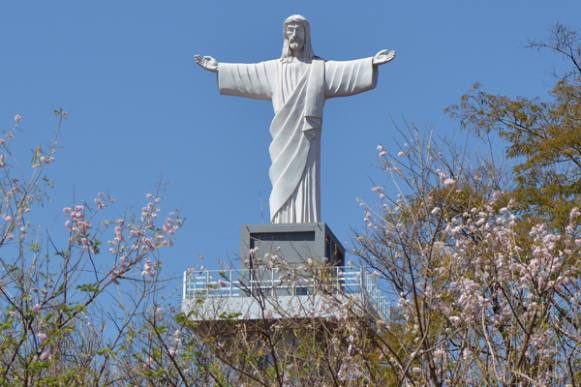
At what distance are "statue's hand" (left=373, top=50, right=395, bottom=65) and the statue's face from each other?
3.82 feet

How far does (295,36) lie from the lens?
1791 centimetres

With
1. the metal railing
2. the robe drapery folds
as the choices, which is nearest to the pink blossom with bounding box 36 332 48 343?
the metal railing

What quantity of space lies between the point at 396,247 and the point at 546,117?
4.68 metres

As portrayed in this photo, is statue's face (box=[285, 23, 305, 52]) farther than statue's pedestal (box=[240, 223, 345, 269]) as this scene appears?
Yes

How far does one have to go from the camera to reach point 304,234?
55.1 feet

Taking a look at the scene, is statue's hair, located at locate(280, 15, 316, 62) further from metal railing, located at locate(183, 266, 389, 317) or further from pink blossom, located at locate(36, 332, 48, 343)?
pink blossom, located at locate(36, 332, 48, 343)

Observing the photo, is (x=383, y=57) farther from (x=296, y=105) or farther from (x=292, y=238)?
(x=292, y=238)

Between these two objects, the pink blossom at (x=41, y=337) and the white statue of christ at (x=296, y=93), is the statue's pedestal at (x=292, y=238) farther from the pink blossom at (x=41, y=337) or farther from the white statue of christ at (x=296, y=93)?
the pink blossom at (x=41, y=337)

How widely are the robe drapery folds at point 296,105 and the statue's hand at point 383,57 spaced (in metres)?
0.10

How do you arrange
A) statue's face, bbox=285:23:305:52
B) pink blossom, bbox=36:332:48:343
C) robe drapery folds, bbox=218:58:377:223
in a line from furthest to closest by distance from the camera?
1. statue's face, bbox=285:23:305:52
2. robe drapery folds, bbox=218:58:377:223
3. pink blossom, bbox=36:332:48:343

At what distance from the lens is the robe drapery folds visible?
56.7ft

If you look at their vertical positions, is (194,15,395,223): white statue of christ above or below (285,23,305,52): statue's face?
below

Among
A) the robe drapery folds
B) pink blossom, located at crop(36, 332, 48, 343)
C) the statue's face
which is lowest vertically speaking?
pink blossom, located at crop(36, 332, 48, 343)

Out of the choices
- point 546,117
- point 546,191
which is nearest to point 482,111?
point 546,117
